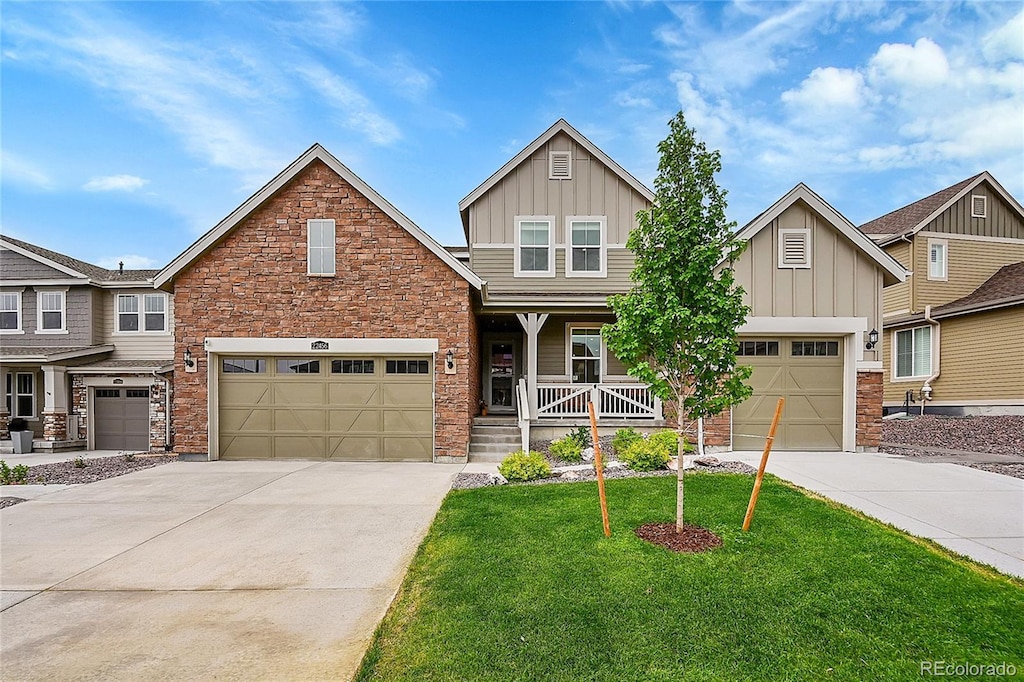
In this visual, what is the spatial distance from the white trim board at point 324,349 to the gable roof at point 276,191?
5.68ft

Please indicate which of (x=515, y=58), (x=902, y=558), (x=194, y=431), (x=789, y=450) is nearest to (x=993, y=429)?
(x=789, y=450)

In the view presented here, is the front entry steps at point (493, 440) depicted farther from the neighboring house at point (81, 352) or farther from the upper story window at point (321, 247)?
the neighboring house at point (81, 352)

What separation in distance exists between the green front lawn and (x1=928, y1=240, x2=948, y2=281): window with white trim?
17.0 metres

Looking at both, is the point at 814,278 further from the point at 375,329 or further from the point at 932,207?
the point at 932,207

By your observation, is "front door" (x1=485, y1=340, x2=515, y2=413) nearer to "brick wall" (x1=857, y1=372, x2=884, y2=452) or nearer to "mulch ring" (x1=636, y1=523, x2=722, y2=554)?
"brick wall" (x1=857, y1=372, x2=884, y2=452)

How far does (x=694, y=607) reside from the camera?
382 cm

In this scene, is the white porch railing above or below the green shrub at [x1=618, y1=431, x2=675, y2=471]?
above

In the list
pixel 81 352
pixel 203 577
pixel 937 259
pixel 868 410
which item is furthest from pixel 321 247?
pixel 937 259

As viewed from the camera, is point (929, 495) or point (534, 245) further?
point (534, 245)

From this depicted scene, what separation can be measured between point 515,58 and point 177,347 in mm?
13540

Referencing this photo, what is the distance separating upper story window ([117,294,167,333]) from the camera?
51.7ft

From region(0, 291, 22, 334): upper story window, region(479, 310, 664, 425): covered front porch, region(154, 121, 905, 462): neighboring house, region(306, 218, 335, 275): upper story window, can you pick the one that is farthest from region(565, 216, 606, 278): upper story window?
region(0, 291, 22, 334): upper story window

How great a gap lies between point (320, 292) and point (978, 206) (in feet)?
75.0

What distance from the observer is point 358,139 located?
829 inches
